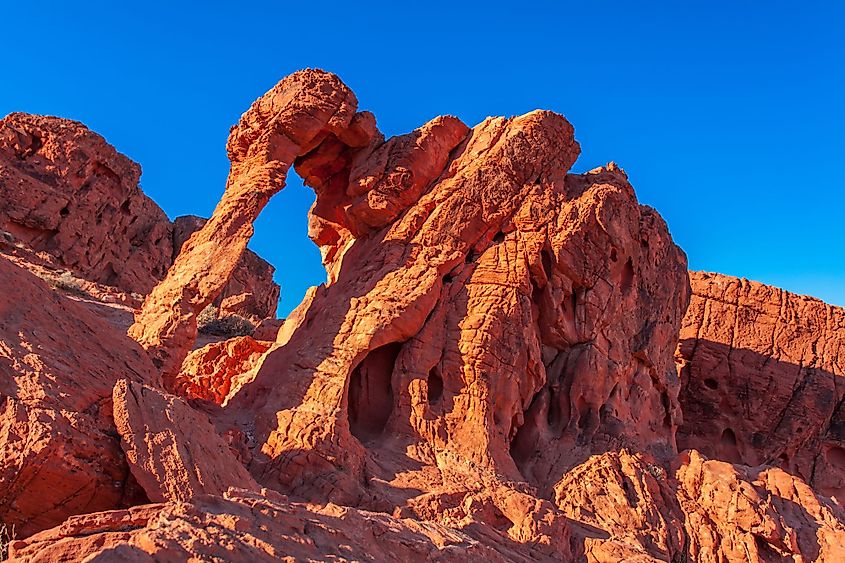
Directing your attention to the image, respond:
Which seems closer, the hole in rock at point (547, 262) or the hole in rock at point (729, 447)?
the hole in rock at point (547, 262)

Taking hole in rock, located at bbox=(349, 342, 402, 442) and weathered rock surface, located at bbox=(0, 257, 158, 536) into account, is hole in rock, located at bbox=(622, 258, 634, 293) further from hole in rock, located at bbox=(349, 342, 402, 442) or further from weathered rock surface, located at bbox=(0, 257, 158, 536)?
weathered rock surface, located at bbox=(0, 257, 158, 536)

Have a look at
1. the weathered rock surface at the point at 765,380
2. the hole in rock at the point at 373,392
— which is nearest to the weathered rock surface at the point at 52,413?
the hole in rock at the point at 373,392

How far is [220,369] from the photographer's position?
48.2 feet

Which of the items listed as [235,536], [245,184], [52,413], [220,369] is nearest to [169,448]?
[52,413]

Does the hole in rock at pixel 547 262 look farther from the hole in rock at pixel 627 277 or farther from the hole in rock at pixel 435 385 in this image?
the hole in rock at pixel 435 385

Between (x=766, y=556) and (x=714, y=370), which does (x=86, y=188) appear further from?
(x=766, y=556)

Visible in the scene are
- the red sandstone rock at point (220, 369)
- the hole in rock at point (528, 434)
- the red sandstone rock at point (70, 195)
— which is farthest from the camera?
the red sandstone rock at point (70, 195)

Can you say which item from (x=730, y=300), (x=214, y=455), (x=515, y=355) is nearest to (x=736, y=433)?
(x=730, y=300)

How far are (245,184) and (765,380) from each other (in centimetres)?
1871

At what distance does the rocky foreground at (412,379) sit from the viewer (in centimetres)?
816

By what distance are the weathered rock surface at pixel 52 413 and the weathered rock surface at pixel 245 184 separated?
1875mm

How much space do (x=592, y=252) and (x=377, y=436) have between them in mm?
5177

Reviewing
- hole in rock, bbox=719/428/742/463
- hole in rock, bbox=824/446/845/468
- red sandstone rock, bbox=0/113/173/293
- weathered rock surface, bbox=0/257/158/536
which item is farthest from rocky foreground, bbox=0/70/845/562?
red sandstone rock, bbox=0/113/173/293

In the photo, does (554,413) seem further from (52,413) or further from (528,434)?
(52,413)
